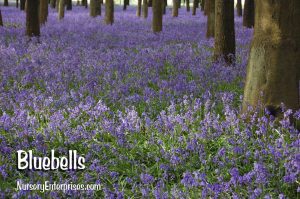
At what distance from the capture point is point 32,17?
1512 cm

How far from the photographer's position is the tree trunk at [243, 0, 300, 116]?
5.85 metres

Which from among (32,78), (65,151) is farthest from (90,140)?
(32,78)

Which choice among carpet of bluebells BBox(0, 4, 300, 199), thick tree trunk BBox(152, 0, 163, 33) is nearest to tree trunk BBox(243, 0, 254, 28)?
thick tree trunk BBox(152, 0, 163, 33)

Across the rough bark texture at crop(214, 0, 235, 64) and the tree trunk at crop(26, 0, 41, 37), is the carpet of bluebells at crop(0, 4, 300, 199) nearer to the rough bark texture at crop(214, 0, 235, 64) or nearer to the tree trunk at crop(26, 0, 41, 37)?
the rough bark texture at crop(214, 0, 235, 64)

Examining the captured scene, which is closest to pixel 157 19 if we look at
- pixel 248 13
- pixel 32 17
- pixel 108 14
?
pixel 108 14

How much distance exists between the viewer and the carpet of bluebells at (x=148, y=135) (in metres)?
4.47

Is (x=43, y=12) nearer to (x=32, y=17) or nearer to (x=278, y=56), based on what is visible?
(x=32, y=17)

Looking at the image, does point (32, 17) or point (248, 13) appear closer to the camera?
point (32, 17)

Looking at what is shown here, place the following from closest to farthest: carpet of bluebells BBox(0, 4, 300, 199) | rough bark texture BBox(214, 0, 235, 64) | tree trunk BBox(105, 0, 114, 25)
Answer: carpet of bluebells BBox(0, 4, 300, 199), rough bark texture BBox(214, 0, 235, 64), tree trunk BBox(105, 0, 114, 25)

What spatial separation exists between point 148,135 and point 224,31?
5954mm

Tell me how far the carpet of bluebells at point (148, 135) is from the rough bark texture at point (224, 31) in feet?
3.44

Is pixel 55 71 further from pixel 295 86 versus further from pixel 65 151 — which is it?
pixel 295 86

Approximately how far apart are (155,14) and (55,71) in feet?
33.5

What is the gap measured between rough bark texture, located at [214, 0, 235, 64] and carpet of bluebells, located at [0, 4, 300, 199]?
105 cm
